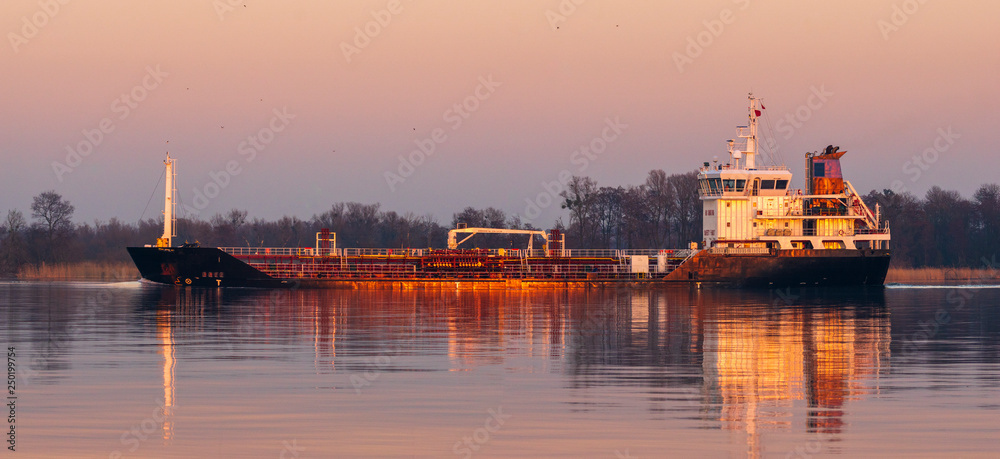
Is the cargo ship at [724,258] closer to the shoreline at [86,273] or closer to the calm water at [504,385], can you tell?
the shoreline at [86,273]

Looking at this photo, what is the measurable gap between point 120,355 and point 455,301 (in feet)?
85.7

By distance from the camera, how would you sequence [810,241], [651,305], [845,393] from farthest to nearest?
1. [810,241]
2. [651,305]
3. [845,393]

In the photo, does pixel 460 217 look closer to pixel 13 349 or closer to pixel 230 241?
pixel 230 241

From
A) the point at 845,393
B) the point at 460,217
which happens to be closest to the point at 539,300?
the point at 845,393

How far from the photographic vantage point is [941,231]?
114375 mm

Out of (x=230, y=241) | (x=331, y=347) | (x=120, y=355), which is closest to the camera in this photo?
(x=120, y=355)

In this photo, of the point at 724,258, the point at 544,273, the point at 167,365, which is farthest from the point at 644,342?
the point at 544,273

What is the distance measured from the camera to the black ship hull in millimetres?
61969

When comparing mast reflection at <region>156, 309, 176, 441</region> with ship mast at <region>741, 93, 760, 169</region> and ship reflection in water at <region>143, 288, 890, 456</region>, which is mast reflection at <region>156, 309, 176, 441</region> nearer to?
ship reflection in water at <region>143, 288, 890, 456</region>

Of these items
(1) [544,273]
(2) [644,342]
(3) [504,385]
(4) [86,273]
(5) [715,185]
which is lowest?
(3) [504,385]

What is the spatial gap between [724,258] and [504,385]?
148ft

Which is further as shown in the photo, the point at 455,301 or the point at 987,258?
the point at 987,258

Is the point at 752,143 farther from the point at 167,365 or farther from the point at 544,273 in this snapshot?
the point at 167,365

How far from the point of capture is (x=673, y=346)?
2628 centimetres
